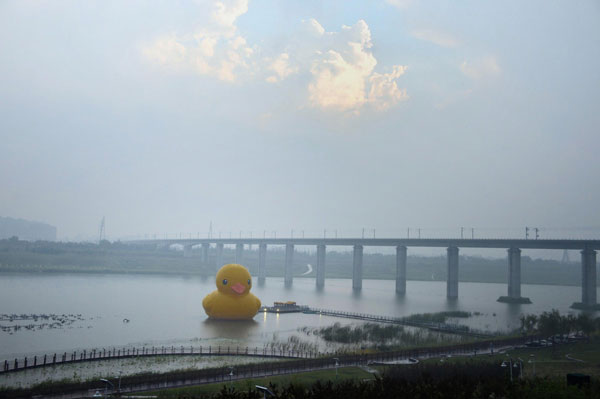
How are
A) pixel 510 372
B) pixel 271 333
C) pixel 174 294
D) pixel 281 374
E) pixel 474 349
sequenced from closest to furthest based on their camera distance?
pixel 510 372 < pixel 281 374 < pixel 474 349 < pixel 271 333 < pixel 174 294

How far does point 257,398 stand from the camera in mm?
16969

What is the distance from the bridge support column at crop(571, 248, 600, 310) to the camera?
80.6 metres

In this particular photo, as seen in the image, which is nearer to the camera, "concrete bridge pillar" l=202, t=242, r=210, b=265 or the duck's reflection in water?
the duck's reflection in water

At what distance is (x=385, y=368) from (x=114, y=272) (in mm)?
111099

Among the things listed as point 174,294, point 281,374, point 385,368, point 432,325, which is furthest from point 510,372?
point 174,294

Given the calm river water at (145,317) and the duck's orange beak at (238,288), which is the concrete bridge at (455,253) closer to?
the calm river water at (145,317)

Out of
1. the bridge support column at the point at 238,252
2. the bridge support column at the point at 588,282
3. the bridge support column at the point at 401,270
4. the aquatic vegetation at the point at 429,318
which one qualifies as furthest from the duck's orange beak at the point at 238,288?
the bridge support column at the point at 238,252

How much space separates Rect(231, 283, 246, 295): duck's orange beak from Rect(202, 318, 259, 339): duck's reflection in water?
10.1ft

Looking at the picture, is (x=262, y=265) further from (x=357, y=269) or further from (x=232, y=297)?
(x=232, y=297)

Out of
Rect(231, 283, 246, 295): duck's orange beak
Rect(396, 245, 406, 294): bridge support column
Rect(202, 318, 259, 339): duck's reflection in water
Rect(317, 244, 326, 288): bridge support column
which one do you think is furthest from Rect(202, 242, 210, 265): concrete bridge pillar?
Rect(231, 283, 246, 295): duck's orange beak

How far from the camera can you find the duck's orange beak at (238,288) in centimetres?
4572

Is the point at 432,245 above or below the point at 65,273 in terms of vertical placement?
above

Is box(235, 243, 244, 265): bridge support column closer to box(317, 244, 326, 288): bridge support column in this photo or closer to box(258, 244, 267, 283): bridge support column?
box(258, 244, 267, 283): bridge support column

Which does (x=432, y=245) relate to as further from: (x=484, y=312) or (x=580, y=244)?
(x=484, y=312)
